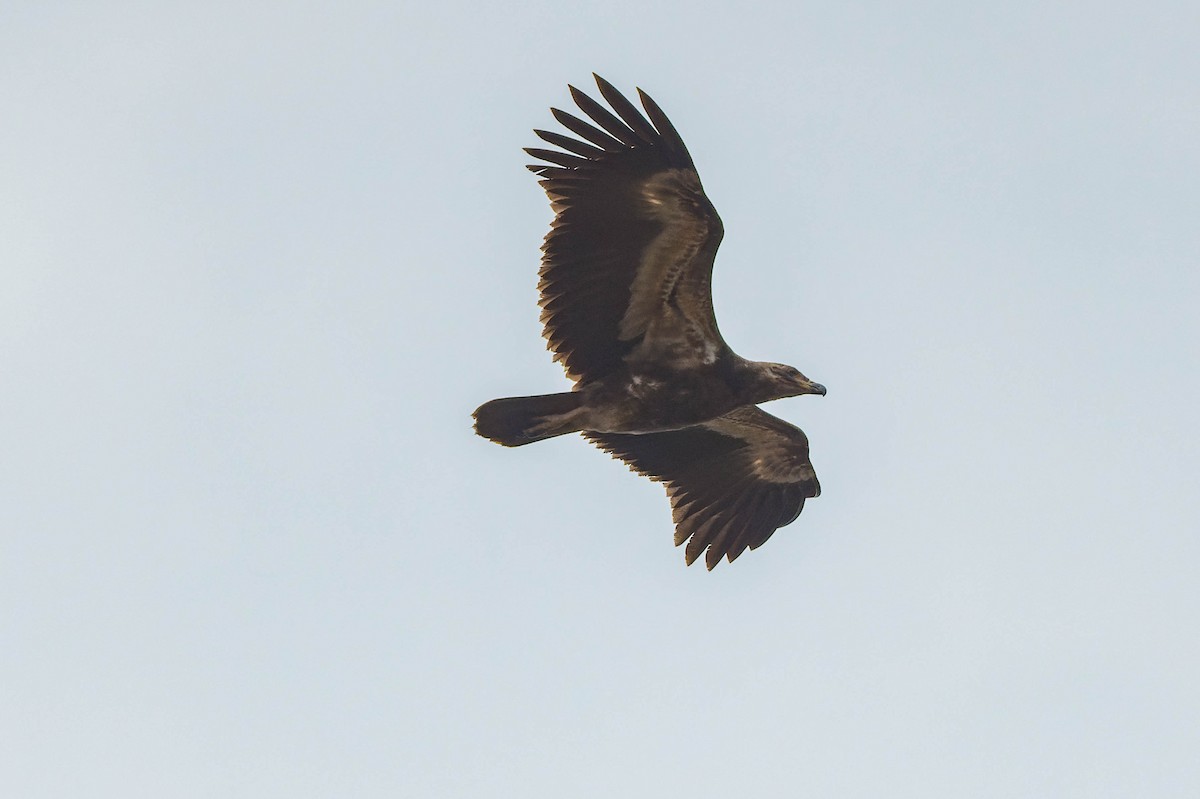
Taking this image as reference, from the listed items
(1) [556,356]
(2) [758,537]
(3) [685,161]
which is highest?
(3) [685,161]

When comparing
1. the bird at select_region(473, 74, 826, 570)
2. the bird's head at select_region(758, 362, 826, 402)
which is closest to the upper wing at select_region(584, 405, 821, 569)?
the bird at select_region(473, 74, 826, 570)

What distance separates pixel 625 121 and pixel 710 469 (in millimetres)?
4293

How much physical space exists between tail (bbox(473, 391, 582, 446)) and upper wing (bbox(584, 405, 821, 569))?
1938mm

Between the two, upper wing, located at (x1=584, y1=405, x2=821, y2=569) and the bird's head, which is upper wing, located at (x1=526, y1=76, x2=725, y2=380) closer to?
the bird's head

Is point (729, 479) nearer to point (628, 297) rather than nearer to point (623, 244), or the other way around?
point (628, 297)

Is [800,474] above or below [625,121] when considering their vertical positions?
below

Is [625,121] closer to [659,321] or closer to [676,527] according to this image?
[659,321]

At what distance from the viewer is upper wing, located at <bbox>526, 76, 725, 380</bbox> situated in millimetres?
13844

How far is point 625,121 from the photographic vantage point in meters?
13.8

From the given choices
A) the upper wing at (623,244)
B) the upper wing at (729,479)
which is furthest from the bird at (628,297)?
the upper wing at (729,479)

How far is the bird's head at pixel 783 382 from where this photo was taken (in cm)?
1483

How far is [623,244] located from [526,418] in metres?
1.70

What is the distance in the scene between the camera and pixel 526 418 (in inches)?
572

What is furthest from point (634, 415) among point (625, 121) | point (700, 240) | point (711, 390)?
point (625, 121)
